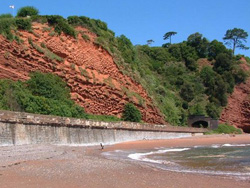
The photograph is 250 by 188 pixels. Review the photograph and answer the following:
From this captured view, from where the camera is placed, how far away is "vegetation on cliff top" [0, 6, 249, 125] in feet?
123

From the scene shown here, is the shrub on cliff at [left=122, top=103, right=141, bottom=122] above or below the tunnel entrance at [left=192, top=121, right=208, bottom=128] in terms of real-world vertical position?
above

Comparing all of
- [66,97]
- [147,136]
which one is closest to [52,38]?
[66,97]

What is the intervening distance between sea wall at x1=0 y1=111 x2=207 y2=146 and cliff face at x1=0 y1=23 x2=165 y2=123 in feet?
16.5

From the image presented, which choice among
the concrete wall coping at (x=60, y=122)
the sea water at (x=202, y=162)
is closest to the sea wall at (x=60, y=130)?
the concrete wall coping at (x=60, y=122)

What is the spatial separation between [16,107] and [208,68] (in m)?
58.4

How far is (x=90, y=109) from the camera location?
3325 centimetres

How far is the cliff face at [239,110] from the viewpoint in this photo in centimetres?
6606

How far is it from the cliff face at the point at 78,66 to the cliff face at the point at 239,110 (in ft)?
97.1

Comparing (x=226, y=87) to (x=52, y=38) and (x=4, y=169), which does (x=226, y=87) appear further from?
(x=4, y=169)

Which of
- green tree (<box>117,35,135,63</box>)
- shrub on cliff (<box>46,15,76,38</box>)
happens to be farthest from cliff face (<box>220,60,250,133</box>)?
shrub on cliff (<box>46,15,76,38</box>)

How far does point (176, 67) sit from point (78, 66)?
44.9m

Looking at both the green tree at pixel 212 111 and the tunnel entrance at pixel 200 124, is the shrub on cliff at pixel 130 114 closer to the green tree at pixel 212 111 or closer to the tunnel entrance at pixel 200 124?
the tunnel entrance at pixel 200 124

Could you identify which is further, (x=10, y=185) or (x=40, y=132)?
(x=40, y=132)

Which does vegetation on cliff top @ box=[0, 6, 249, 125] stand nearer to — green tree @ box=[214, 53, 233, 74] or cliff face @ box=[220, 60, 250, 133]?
green tree @ box=[214, 53, 233, 74]
